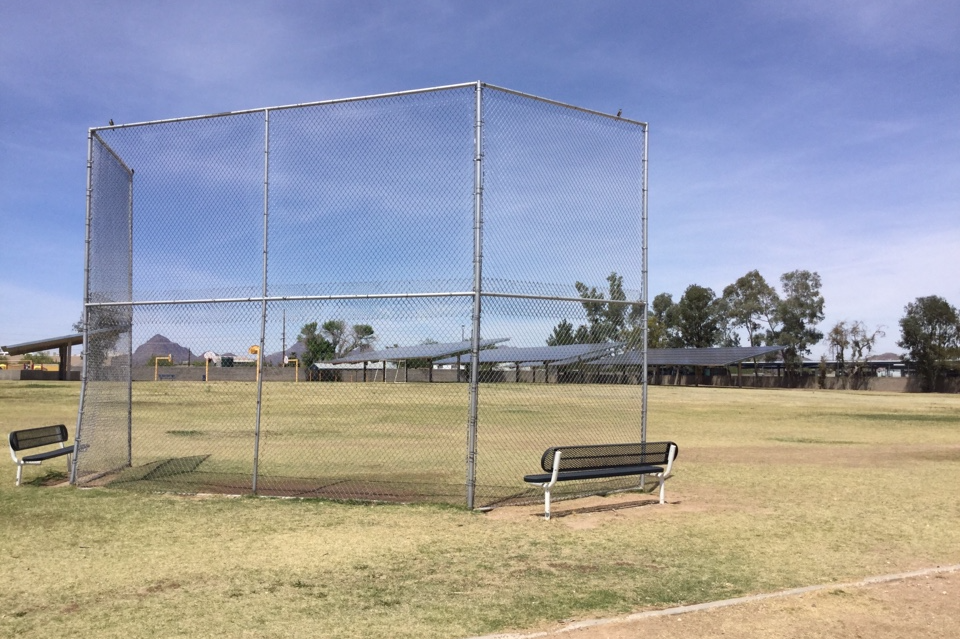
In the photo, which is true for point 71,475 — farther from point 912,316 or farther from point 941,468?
point 912,316

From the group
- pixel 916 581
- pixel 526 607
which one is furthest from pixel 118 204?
pixel 916 581

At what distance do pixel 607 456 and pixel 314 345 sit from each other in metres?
3.92

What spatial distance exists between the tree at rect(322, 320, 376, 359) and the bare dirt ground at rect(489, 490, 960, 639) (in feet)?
16.4

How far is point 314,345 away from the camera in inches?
382

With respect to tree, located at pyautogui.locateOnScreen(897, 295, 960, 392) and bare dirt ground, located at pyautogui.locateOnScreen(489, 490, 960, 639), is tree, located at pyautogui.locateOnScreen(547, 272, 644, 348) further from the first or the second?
tree, located at pyautogui.locateOnScreen(897, 295, 960, 392)

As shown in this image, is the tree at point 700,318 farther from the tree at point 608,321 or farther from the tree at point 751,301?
the tree at point 608,321

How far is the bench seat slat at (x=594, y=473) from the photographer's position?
8.09 m

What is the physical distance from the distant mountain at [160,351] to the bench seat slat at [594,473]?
4.91m

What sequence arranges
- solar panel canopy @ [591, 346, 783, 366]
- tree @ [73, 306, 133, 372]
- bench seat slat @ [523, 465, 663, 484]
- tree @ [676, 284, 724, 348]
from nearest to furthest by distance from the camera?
bench seat slat @ [523, 465, 663, 484] → tree @ [73, 306, 133, 372] → solar panel canopy @ [591, 346, 783, 366] → tree @ [676, 284, 724, 348]

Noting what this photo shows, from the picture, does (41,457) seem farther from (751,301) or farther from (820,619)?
(751,301)

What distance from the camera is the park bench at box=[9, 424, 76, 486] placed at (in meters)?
9.46

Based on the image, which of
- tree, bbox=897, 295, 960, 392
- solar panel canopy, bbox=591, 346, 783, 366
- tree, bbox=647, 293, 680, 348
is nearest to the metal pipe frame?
solar panel canopy, bbox=591, 346, 783, 366

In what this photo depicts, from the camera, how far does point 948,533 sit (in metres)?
7.32

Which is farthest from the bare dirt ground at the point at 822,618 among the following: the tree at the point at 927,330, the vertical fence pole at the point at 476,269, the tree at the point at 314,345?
the tree at the point at 927,330
